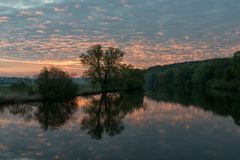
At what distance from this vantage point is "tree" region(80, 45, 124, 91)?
232 feet

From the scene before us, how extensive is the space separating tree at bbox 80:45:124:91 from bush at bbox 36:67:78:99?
21.3 m

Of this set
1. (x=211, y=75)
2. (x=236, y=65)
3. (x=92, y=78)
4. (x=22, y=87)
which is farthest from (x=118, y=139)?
(x=211, y=75)

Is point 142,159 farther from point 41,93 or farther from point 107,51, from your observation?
point 107,51

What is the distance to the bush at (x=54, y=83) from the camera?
44075 millimetres

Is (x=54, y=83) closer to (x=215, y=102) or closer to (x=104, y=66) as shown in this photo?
(x=215, y=102)

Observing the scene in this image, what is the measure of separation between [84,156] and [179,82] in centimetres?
12290

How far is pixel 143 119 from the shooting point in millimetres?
23688

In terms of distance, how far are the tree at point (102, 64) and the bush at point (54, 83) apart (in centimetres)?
2127

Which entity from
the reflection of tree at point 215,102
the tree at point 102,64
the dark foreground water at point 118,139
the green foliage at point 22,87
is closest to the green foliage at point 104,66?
the tree at point 102,64

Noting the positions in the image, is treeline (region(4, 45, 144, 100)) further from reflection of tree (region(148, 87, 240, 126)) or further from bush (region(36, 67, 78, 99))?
reflection of tree (region(148, 87, 240, 126))

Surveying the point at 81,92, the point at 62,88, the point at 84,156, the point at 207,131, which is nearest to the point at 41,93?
the point at 62,88

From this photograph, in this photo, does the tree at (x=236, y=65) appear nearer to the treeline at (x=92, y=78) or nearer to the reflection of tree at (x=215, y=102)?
the reflection of tree at (x=215, y=102)

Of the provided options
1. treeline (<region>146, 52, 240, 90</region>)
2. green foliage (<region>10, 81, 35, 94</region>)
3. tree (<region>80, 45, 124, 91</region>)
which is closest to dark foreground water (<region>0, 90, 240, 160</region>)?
green foliage (<region>10, 81, 35, 94</region>)

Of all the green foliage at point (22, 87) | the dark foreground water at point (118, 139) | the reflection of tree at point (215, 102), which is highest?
the green foliage at point (22, 87)
